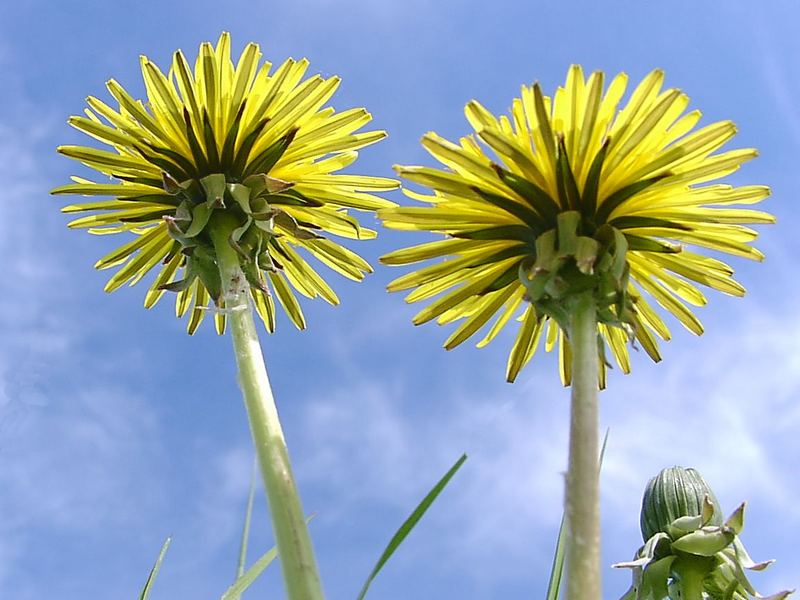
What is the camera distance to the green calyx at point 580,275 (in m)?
2.30

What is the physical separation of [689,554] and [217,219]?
201 cm

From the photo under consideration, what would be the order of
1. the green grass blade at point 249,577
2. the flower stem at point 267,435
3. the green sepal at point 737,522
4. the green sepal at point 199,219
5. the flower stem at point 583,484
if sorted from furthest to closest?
the green sepal at point 737,522, the green sepal at point 199,219, the green grass blade at point 249,577, the flower stem at point 267,435, the flower stem at point 583,484

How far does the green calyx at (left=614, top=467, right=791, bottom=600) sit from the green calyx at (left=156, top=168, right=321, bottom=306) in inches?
63.9

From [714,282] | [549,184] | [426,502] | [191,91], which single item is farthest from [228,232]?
[714,282]

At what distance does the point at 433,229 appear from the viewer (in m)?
2.58

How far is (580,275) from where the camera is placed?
231 cm

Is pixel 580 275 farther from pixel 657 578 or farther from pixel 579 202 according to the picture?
pixel 657 578

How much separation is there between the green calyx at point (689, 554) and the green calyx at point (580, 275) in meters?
1.18

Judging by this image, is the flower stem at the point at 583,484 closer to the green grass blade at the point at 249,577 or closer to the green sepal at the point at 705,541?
the green grass blade at the point at 249,577

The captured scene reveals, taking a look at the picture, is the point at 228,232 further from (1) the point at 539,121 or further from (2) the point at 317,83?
(1) the point at 539,121

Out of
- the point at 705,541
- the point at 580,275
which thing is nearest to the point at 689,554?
the point at 705,541

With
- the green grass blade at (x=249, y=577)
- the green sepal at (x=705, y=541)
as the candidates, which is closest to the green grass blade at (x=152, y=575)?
the green grass blade at (x=249, y=577)

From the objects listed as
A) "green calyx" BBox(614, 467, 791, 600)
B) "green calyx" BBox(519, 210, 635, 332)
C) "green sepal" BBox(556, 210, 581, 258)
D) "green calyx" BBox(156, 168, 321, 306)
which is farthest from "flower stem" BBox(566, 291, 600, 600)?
"green calyx" BBox(614, 467, 791, 600)

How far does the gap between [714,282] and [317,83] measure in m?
1.34
